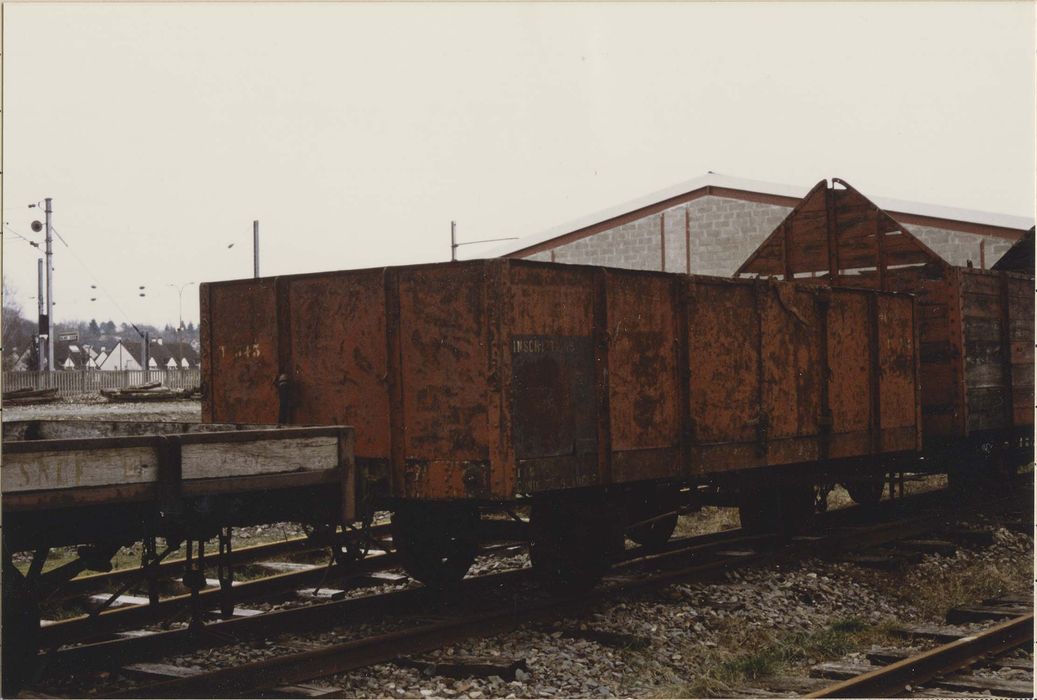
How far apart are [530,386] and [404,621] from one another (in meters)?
2.02

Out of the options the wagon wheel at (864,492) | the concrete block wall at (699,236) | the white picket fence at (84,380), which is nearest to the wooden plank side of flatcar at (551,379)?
the wagon wheel at (864,492)

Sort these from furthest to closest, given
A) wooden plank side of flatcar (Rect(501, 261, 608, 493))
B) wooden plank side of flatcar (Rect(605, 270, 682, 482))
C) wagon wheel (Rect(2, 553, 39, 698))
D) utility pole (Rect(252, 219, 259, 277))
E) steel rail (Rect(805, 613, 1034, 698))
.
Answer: utility pole (Rect(252, 219, 259, 277))
wooden plank side of flatcar (Rect(605, 270, 682, 482))
wooden plank side of flatcar (Rect(501, 261, 608, 493))
steel rail (Rect(805, 613, 1034, 698))
wagon wheel (Rect(2, 553, 39, 698))

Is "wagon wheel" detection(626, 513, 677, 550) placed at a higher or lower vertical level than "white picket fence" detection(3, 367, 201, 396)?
lower

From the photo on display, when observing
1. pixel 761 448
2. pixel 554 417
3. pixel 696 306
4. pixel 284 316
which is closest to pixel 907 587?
pixel 761 448

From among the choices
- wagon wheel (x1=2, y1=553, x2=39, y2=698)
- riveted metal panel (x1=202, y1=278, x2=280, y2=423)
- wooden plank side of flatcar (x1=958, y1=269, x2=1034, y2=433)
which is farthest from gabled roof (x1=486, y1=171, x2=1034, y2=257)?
wagon wheel (x1=2, y1=553, x2=39, y2=698)

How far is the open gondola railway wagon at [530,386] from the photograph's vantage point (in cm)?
698

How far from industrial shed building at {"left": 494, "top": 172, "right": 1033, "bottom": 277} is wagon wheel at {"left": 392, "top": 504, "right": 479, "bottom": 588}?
662 inches

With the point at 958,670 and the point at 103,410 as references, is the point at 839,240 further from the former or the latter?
the point at 103,410

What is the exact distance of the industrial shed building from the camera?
897 inches

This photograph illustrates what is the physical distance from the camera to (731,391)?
8656mm

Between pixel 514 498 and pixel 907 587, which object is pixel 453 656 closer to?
pixel 514 498

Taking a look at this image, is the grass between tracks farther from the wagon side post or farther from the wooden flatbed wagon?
the wooden flatbed wagon

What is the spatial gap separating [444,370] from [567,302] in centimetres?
100

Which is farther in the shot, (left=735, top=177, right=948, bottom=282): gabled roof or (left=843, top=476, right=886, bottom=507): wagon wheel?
(left=843, top=476, right=886, bottom=507): wagon wheel
